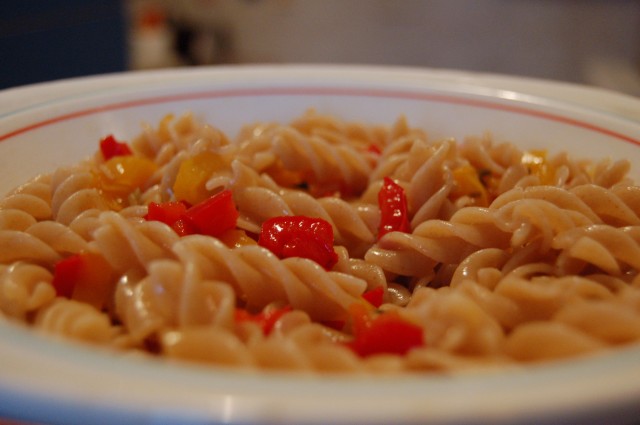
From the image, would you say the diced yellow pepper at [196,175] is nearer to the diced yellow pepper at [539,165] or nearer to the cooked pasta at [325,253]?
the cooked pasta at [325,253]

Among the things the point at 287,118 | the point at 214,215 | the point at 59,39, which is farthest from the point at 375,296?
the point at 59,39

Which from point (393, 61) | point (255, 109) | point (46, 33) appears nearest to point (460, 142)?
point (255, 109)

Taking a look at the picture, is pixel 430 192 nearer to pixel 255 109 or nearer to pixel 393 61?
pixel 255 109

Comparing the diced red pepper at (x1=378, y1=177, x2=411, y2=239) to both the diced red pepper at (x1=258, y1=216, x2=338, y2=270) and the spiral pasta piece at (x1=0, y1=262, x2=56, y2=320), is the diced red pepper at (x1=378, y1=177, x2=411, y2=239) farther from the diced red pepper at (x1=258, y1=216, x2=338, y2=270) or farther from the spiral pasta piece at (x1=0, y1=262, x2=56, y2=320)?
the spiral pasta piece at (x1=0, y1=262, x2=56, y2=320)

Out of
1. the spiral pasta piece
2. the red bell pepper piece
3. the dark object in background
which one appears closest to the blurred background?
the dark object in background

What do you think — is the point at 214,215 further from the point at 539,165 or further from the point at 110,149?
the point at 539,165

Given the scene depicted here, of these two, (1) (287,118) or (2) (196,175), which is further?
(1) (287,118)

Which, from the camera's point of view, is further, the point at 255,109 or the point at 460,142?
the point at 255,109
